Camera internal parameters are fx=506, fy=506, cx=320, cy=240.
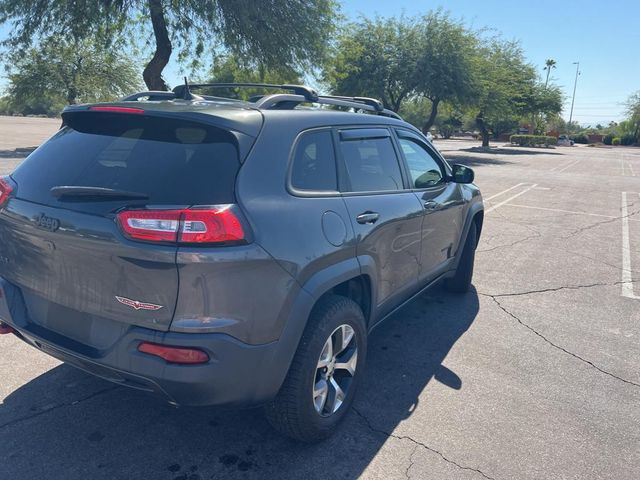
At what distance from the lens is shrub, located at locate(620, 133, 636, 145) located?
250 feet

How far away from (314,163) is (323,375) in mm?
1177

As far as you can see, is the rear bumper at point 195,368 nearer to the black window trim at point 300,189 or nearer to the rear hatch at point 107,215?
the rear hatch at point 107,215

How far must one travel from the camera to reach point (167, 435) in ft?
9.14

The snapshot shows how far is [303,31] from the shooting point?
17.6m

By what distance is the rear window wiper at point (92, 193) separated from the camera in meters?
2.26

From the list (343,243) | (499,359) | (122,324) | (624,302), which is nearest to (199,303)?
(122,324)

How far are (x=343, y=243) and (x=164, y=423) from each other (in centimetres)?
146

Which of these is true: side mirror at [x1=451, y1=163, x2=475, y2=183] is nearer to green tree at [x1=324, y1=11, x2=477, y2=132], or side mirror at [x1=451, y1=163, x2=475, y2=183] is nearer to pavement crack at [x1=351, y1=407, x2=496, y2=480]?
pavement crack at [x1=351, y1=407, x2=496, y2=480]

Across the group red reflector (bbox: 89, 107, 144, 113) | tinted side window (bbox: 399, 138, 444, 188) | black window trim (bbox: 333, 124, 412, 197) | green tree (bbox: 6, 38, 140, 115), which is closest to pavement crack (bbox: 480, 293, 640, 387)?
tinted side window (bbox: 399, 138, 444, 188)

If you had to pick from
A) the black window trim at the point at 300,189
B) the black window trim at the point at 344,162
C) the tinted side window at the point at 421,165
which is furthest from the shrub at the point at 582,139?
the black window trim at the point at 300,189

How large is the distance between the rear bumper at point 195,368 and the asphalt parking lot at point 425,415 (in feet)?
1.72

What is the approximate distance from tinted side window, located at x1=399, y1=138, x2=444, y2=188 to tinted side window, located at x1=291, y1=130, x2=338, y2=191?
1.06m

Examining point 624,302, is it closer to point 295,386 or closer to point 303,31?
point 295,386

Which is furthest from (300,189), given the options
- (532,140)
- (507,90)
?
(532,140)
